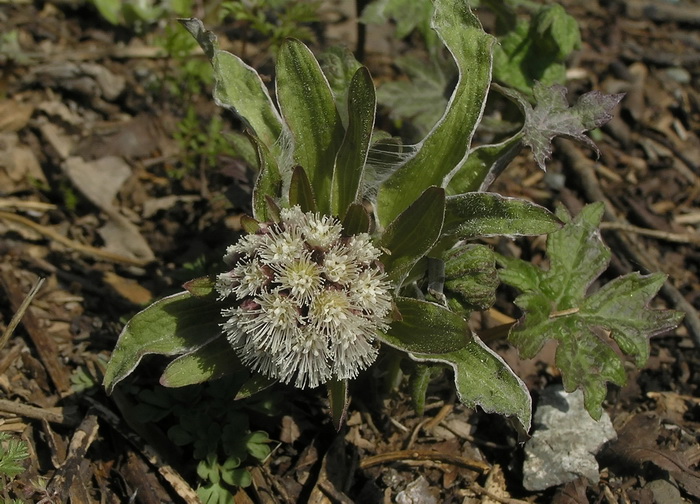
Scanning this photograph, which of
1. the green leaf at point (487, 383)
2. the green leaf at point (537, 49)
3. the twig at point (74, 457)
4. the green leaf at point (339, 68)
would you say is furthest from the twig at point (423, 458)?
the green leaf at point (537, 49)

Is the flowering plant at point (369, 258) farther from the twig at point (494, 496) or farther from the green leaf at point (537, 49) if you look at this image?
the green leaf at point (537, 49)

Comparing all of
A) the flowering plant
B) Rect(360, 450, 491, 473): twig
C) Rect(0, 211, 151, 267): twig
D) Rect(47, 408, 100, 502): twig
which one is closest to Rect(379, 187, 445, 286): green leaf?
the flowering plant

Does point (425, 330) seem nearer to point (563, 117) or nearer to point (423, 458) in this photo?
point (423, 458)

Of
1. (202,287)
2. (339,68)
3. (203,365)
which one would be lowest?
(203,365)

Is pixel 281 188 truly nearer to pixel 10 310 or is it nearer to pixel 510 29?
pixel 10 310

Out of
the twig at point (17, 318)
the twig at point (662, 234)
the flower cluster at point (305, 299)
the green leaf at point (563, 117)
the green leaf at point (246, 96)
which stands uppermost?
the green leaf at point (563, 117)

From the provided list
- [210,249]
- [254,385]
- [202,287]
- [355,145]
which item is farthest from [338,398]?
[210,249]
